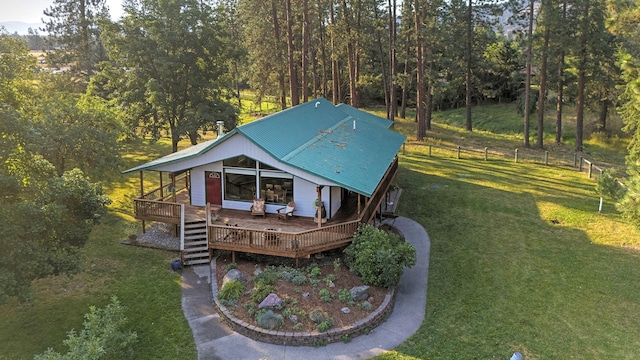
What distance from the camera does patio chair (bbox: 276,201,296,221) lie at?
15337 mm

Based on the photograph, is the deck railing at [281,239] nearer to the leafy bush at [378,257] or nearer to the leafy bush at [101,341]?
the leafy bush at [378,257]

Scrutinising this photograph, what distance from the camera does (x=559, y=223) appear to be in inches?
728

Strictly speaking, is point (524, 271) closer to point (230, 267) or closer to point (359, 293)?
point (359, 293)

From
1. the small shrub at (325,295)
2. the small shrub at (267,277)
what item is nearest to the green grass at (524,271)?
the small shrub at (325,295)

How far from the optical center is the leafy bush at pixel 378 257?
1255 cm

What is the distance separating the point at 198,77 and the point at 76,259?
16.5 meters

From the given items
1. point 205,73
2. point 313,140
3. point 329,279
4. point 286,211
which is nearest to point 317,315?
point 329,279

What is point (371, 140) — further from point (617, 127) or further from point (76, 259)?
point (617, 127)

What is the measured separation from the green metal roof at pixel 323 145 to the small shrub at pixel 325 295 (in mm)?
3316

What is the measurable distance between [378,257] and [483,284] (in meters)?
3.69

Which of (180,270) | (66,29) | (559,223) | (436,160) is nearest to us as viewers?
(180,270)

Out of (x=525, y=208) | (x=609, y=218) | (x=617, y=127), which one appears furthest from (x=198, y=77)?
(x=617, y=127)

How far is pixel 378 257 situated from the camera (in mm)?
12578

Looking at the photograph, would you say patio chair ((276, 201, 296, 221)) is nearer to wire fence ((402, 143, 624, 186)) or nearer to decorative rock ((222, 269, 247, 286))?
decorative rock ((222, 269, 247, 286))
